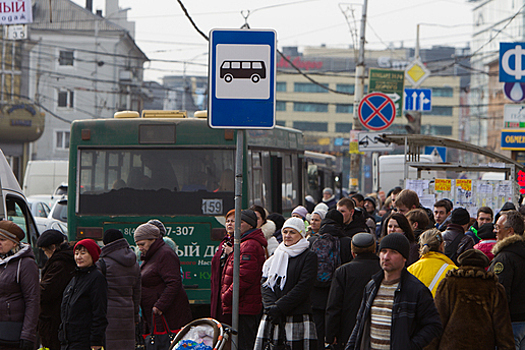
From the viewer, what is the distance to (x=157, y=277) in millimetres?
7719

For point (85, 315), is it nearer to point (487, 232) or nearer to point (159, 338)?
point (159, 338)

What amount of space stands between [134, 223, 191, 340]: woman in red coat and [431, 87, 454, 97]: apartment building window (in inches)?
4141

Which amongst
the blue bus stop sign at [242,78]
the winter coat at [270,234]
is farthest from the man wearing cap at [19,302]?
the winter coat at [270,234]

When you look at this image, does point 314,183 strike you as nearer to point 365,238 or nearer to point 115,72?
point 365,238

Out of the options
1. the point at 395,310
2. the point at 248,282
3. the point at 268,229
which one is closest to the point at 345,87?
the point at 268,229

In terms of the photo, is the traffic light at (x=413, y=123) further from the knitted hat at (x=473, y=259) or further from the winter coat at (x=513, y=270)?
the knitted hat at (x=473, y=259)

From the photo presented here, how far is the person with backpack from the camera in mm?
7535

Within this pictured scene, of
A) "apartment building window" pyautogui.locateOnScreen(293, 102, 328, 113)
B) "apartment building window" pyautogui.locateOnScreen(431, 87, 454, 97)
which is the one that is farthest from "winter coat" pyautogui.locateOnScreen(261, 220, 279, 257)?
"apartment building window" pyautogui.locateOnScreen(431, 87, 454, 97)

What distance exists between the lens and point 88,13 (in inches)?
2336

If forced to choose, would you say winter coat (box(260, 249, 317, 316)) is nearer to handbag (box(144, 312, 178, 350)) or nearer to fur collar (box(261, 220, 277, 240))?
handbag (box(144, 312, 178, 350))

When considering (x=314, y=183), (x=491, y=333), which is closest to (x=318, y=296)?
(x=491, y=333)

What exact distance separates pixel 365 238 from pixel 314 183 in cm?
1846

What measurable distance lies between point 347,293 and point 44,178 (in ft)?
75.6

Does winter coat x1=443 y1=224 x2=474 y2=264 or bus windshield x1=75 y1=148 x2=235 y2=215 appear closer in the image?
winter coat x1=443 y1=224 x2=474 y2=264
